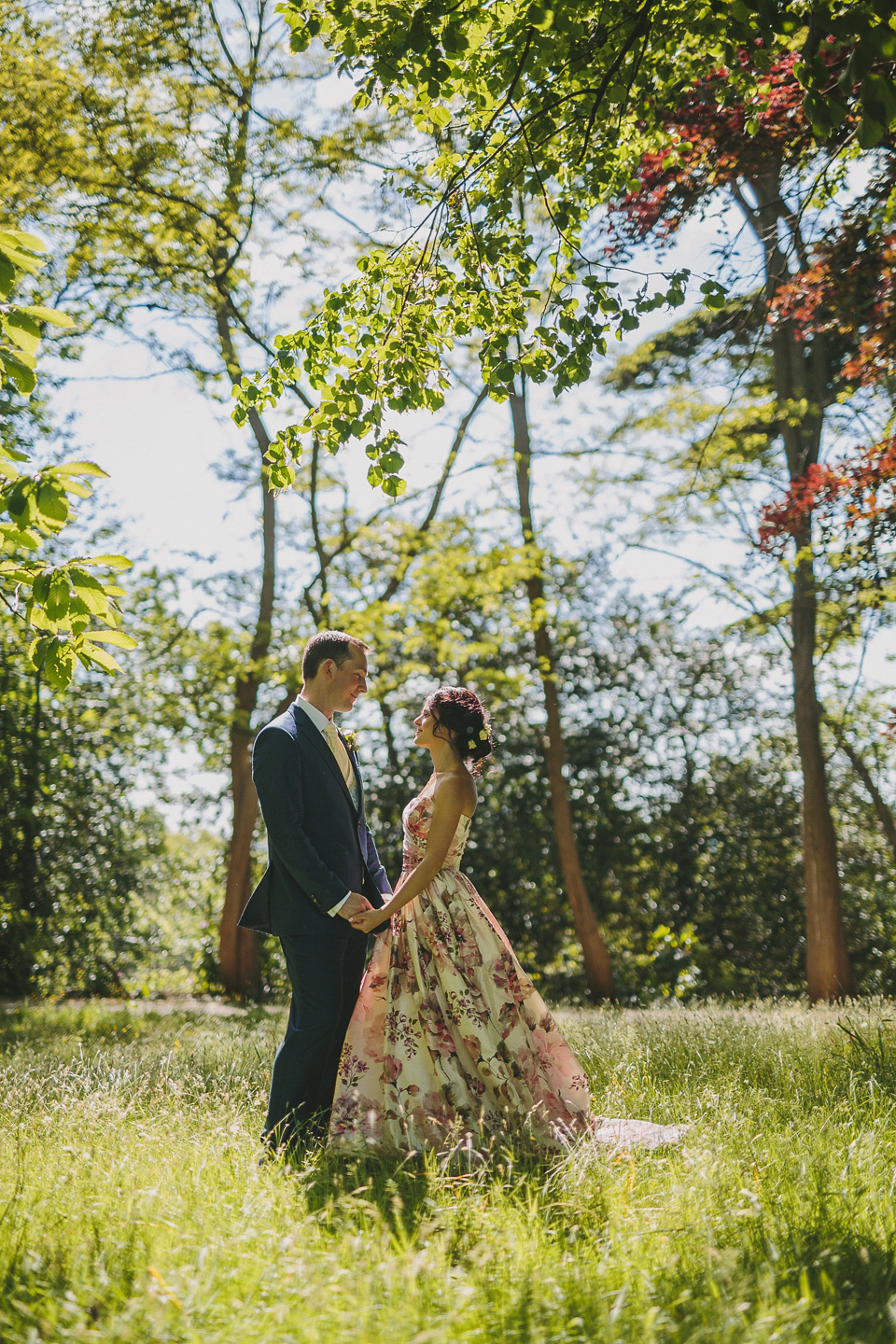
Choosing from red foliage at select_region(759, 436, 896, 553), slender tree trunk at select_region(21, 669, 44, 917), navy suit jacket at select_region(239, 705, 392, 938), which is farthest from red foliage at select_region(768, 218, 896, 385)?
slender tree trunk at select_region(21, 669, 44, 917)

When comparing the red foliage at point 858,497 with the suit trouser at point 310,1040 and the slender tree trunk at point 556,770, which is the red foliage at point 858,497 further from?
the suit trouser at point 310,1040

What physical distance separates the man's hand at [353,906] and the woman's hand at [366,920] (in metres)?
0.01

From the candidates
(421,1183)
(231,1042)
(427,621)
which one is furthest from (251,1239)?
(427,621)

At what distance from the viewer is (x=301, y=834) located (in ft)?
12.4

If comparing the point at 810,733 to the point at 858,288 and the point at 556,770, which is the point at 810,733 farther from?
the point at 858,288

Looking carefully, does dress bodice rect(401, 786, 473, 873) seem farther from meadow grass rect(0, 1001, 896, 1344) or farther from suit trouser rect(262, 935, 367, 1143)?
meadow grass rect(0, 1001, 896, 1344)

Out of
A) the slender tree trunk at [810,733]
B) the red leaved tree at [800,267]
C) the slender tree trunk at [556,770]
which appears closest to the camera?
the red leaved tree at [800,267]

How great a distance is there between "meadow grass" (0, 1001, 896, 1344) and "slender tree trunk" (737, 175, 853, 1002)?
4.70 meters

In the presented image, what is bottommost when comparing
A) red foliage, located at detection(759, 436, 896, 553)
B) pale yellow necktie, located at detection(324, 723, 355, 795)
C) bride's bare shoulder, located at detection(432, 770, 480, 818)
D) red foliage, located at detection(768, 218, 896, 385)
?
bride's bare shoulder, located at detection(432, 770, 480, 818)

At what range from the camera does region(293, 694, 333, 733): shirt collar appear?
13.3ft

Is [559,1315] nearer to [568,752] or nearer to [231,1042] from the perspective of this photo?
[231,1042]

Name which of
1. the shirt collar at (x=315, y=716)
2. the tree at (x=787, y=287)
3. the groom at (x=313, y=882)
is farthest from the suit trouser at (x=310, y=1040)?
the tree at (x=787, y=287)

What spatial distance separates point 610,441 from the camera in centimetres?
1164

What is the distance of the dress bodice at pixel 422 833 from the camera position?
4.12m
